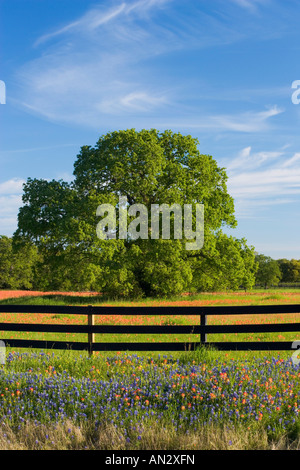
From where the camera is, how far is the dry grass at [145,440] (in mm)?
5051

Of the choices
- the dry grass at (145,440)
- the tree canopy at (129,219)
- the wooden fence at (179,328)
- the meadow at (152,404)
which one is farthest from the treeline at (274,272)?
the dry grass at (145,440)

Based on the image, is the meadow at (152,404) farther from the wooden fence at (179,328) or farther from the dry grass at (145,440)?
the wooden fence at (179,328)

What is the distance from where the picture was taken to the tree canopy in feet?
99.0

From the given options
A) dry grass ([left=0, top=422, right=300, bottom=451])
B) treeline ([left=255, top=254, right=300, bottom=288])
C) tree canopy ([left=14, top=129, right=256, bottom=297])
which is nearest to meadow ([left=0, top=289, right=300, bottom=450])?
dry grass ([left=0, top=422, right=300, bottom=451])

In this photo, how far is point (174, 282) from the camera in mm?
30906

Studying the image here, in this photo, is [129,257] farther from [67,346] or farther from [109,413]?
[109,413]

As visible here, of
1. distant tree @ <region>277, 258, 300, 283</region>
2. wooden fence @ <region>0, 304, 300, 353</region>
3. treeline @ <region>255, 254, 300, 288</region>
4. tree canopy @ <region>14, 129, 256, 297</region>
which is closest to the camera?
wooden fence @ <region>0, 304, 300, 353</region>

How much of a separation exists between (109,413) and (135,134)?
97.0ft

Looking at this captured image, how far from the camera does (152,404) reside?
6.29 meters

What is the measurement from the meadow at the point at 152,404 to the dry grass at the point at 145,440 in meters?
0.01

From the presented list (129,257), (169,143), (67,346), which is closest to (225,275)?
(129,257)

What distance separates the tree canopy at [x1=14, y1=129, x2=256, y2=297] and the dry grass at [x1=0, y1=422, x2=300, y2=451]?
23.5 m

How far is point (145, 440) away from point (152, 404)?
113cm

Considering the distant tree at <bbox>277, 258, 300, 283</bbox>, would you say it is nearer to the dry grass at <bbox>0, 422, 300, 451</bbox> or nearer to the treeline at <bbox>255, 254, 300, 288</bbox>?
the treeline at <bbox>255, 254, 300, 288</bbox>
